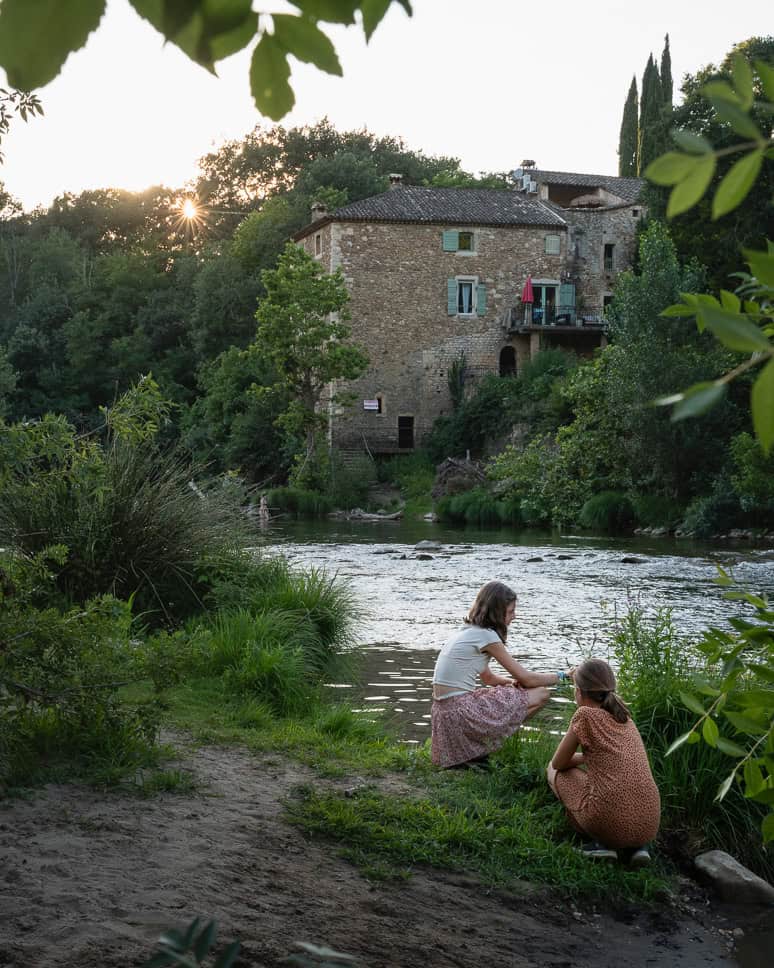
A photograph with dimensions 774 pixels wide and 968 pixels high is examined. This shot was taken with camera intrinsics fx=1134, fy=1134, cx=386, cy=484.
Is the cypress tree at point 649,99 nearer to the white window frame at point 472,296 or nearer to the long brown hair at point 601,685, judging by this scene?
the white window frame at point 472,296

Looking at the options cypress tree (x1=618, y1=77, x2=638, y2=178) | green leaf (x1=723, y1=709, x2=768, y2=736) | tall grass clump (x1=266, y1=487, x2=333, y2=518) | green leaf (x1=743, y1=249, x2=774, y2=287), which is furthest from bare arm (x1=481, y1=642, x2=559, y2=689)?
cypress tree (x1=618, y1=77, x2=638, y2=178)

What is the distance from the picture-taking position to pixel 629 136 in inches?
2224

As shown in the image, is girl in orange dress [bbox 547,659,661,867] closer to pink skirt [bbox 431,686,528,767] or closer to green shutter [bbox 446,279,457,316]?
pink skirt [bbox 431,686,528,767]

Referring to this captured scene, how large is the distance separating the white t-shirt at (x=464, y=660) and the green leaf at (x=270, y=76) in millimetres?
5076

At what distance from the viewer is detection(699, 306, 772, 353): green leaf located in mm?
933

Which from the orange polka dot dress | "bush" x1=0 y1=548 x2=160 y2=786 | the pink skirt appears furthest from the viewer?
the pink skirt

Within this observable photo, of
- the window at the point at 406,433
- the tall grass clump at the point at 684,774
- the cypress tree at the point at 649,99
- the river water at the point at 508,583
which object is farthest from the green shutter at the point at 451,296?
the tall grass clump at the point at 684,774

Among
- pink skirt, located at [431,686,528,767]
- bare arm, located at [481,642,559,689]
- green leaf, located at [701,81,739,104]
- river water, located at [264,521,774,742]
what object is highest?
green leaf, located at [701,81,739,104]

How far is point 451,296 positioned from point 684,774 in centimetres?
3771

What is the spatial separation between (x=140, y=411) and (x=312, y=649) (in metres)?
2.22

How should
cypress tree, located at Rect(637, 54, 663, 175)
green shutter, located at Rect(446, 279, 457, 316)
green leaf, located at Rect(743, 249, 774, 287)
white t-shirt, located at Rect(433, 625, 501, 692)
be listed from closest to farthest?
green leaf, located at Rect(743, 249, 774, 287) → white t-shirt, located at Rect(433, 625, 501, 692) → green shutter, located at Rect(446, 279, 457, 316) → cypress tree, located at Rect(637, 54, 663, 175)

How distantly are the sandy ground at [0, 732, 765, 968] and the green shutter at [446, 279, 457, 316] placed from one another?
125 feet

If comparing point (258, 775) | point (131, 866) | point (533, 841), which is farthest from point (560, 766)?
point (131, 866)

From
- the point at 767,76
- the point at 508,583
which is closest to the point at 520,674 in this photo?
the point at 767,76
